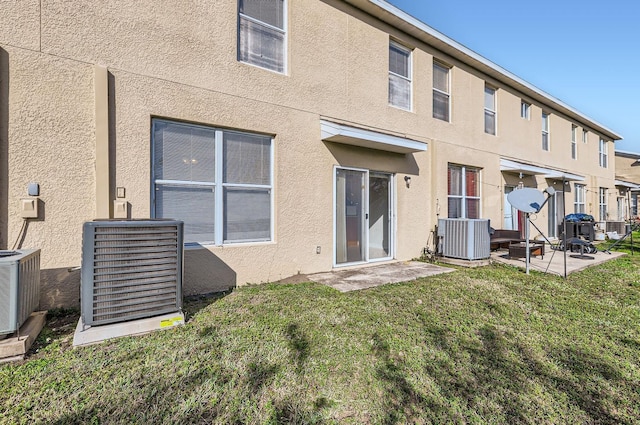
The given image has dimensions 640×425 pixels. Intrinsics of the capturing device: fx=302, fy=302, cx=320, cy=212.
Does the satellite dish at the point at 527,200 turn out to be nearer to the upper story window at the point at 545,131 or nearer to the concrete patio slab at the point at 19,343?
the upper story window at the point at 545,131

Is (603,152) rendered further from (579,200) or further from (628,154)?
(628,154)

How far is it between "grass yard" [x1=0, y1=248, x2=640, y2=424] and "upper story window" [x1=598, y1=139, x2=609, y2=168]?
18.0m

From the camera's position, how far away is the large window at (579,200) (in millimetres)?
15484

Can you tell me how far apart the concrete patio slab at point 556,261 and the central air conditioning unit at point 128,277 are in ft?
25.9

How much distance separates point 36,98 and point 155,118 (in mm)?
1399

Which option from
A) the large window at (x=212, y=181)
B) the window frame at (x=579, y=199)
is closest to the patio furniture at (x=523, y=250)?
the large window at (x=212, y=181)

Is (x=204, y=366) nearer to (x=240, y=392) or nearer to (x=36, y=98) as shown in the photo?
(x=240, y=392)

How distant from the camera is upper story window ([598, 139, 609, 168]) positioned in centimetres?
1771

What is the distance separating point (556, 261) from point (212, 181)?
30.0 feet

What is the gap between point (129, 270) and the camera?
3426 millimetres

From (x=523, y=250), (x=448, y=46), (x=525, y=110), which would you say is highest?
(x=448, y=46)

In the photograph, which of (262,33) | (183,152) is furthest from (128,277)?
(262,33)

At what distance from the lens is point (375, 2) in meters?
6.99

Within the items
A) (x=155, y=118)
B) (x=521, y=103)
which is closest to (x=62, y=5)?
(x=155, y=118)
